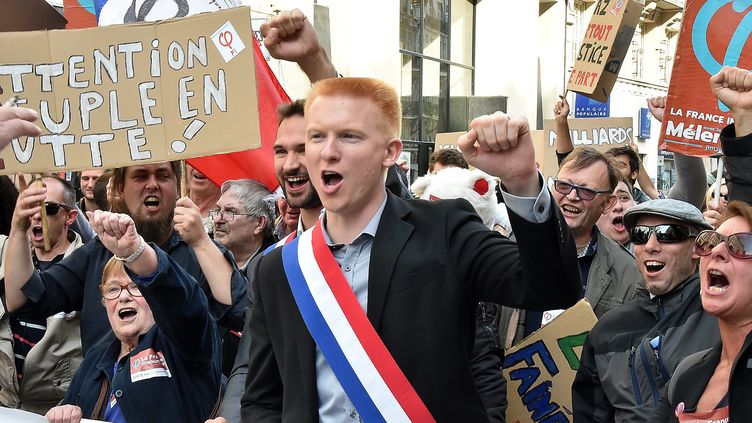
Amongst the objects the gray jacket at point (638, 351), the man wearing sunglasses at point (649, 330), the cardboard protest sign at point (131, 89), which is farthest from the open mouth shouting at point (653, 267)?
the cardboard protest sign at point (131, 89)

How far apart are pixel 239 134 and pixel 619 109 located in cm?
2556

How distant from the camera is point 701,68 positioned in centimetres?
570

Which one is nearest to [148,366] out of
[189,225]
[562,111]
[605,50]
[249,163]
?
[189,225]

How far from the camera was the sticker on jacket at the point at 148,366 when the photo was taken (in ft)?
13.3

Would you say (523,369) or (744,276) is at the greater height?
(744,276)

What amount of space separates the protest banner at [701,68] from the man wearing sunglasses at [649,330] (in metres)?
1.56

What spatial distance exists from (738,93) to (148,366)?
94.8 inches

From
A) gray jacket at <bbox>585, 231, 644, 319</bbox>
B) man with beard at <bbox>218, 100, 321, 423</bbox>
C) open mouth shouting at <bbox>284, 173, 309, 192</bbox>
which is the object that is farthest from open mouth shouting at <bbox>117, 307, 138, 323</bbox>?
gray jacket at <bbox>585, 231, 644, 319</bbox>

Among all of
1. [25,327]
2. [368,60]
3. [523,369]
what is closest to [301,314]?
[523,369]

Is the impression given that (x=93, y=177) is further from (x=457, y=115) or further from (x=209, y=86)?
(x=457, y=115)

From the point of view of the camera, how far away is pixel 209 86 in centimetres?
482

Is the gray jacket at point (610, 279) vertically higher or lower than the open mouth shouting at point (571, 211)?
lower

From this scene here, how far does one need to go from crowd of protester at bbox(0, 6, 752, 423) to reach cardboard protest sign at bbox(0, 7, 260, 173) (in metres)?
0.30

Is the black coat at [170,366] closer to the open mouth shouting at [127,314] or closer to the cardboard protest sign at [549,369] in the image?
the open mouth shouting at [127,314]
